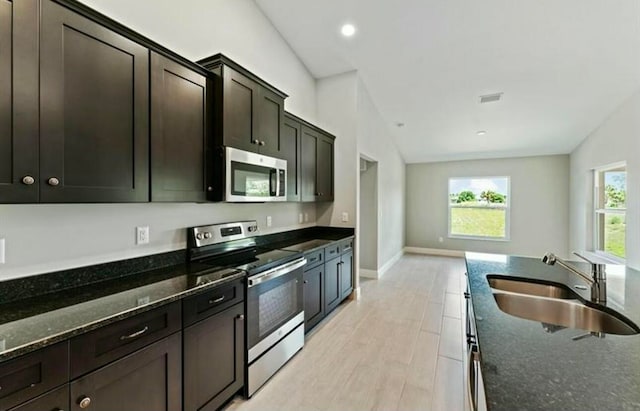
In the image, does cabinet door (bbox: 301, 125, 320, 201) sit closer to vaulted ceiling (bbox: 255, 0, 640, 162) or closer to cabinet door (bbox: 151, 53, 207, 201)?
vaulted ceiling (bbox: 255, 0, 640, 162)

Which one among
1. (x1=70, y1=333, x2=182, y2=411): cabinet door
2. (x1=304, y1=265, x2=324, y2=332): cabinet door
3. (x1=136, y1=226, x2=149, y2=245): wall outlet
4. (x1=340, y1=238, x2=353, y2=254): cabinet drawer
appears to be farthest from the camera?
(x1=340, y1=238, x2=353, y2=254): cabinet drawer

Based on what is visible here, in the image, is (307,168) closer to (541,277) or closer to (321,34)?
(321,34)

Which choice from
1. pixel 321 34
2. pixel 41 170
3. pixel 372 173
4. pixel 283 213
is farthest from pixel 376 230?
pixel 41 170

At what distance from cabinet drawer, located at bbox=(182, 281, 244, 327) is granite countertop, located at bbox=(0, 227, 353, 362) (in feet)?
0.16

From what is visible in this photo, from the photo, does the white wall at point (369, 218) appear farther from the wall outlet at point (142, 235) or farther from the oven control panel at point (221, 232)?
the wall outlet at point (142, 235)

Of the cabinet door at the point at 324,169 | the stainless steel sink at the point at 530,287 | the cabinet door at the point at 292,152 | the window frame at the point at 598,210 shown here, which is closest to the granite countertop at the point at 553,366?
the stainless steel sink at the point at 530,287

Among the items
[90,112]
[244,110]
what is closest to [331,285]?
[244,110]

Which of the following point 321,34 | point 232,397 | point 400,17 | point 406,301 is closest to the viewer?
point 232,397

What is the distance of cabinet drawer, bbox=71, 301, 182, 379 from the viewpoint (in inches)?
43.7

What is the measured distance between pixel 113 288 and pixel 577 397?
79.4 inches

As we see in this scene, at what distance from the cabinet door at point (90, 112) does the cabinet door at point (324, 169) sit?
2313 mm

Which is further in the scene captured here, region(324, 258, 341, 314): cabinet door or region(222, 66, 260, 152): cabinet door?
region(324, 258, 341, 314): cabinet door

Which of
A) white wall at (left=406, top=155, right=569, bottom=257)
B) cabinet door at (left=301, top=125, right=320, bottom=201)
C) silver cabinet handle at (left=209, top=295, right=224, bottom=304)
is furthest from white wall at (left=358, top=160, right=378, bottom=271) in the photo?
silver cabinet handle at (left=209, top=295, right=224, bottom=304)

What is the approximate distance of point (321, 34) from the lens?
337cm
